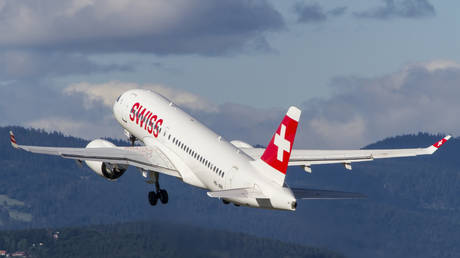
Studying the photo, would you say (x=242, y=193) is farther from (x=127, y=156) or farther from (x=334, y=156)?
(x=127, y=156)

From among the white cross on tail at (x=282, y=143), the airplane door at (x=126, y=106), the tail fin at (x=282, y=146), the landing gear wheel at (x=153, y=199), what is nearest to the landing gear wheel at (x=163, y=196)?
the landing gear wheel at (x=153, y=199)

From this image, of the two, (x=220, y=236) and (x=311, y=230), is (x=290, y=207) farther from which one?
(x=311, y=230)

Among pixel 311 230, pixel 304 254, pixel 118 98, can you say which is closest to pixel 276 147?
pixel 118 98

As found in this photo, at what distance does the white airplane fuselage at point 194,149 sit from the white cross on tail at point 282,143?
6.55 ft

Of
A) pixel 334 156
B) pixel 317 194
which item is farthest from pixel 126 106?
pixel 317 194

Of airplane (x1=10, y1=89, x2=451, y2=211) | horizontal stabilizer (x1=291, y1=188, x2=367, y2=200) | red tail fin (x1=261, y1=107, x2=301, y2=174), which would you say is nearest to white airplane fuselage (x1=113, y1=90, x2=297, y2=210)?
airplane (x1=10, y1=89, x2=451, y2=211)

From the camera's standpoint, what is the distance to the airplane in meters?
60.0

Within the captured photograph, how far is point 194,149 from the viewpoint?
6906 centimetres

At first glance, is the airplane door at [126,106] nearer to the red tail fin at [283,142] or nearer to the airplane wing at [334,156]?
the airplane wing at [334,156]

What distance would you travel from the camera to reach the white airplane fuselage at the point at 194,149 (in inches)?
2400

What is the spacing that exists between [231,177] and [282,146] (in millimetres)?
5790

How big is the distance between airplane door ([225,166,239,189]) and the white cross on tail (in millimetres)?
4524

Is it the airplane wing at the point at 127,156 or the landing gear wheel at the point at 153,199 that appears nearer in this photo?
the airplane wing at the point at 127,156

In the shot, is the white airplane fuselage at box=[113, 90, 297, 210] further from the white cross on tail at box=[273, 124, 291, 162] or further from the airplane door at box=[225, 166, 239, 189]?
the white cross on tail at box=[273, 124, 291, 162]
